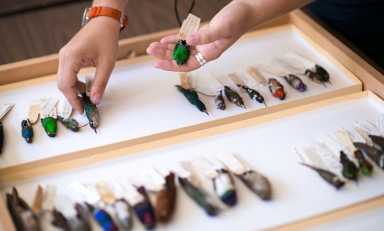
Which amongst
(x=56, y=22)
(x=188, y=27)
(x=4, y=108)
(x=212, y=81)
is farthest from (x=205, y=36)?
(x=56, y=22)

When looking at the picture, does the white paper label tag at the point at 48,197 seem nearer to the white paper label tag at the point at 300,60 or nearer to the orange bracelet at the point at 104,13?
the orange bracelet at the point at 104,13

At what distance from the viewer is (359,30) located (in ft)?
4.45

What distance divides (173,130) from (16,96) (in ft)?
1.53

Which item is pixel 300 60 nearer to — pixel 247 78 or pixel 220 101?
pixel 247 78

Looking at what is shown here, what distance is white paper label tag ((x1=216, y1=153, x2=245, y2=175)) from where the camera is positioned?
0.89 metres

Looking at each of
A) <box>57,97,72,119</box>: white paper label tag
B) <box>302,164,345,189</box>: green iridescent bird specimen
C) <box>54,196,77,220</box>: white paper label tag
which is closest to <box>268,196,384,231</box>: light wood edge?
<box>302,164,345,189</box>: green iridescent bird specimen

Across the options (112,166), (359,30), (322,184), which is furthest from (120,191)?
(359,30)

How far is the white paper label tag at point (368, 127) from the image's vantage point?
3.17 feet

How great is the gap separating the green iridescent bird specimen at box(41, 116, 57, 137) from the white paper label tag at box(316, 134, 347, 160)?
595mm

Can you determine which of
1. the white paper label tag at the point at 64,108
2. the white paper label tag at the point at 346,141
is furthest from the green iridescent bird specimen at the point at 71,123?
the white paper label tag at the point at 346,141

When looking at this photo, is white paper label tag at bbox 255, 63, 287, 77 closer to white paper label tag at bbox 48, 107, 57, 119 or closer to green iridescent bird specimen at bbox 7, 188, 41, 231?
white paper label tag at bbox 48, 107, 57, 119

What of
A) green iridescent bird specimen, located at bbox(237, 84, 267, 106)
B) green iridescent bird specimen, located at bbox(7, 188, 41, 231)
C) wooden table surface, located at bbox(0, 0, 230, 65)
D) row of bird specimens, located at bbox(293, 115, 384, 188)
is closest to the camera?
green iridescent bird specimen, located at bbox(7, 188, 41, 231)

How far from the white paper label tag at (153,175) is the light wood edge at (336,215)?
0.23 meters

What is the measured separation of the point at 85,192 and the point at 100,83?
32 centimetres
